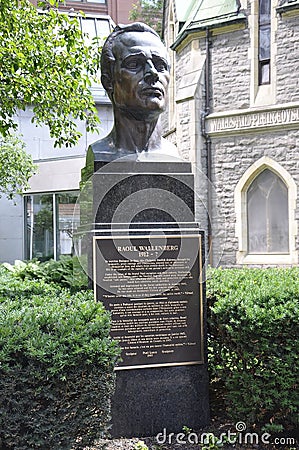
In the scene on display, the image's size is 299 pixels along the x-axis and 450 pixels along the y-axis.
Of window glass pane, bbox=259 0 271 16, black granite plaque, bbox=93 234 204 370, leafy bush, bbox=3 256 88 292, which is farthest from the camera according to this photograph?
window glass pane, bbox=259 0 271 16

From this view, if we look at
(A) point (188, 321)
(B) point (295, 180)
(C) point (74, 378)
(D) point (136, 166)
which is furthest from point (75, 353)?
(B) point (295, 180)

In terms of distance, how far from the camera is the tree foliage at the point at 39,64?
9680 millimetres

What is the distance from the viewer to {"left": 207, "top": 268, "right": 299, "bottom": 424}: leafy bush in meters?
4.69

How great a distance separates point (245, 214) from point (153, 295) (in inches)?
548

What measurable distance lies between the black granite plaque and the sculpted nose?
4.77 ft

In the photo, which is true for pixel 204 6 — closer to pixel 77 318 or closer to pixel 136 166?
pixel 136 166

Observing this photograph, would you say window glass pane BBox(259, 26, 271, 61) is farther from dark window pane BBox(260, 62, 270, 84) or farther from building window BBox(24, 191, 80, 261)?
building window BBox(24, 191, 80, 261)

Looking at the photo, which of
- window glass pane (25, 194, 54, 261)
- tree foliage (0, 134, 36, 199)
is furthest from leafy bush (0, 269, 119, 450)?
window glass pane (25, 194, 54, 261)

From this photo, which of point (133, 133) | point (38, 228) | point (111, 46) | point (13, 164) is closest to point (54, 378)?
point (133, 133)

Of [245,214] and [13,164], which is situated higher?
[13,164]

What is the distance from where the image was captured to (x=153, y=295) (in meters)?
5.36

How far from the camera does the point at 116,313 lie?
5223 mm

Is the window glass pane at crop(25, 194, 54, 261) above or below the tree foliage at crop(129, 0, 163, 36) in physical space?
below

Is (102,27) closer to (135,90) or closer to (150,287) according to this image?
(135,90)
